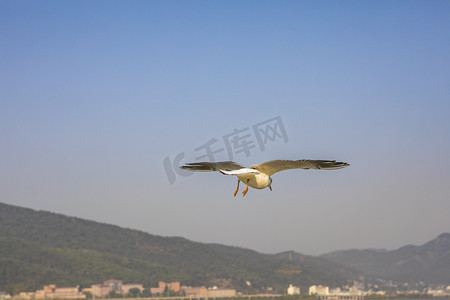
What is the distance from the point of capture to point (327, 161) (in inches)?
295

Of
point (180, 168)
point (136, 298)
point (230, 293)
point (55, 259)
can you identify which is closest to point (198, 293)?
point (230, 293)

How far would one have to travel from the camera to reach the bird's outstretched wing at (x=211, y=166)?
7.50m

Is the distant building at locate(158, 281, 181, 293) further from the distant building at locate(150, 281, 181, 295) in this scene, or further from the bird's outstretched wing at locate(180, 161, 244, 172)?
the bird's outstretched wing at locate(180, 161, 244, 172)

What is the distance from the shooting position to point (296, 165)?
7.30 meters

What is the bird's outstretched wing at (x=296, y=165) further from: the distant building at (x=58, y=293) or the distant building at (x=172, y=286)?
the distant building at (x=172, y=286)

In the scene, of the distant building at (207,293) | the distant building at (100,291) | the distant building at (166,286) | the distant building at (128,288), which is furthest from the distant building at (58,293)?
the distant building at (207,293)

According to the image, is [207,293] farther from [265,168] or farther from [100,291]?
[265,168]

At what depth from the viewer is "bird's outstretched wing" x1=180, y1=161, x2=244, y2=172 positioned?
24.6 ft

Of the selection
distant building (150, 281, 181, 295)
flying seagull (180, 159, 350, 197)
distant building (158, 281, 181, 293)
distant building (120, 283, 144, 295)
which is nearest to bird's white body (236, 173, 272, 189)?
flying seagull (180, 159, 350, 197)

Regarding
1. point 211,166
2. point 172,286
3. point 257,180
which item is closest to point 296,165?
point 257,180

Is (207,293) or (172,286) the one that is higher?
(172,286)

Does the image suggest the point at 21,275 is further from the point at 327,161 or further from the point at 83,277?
the point at 327,161

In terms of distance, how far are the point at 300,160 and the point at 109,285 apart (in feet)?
582

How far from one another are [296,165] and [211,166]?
122 cm
